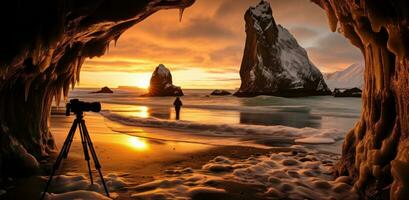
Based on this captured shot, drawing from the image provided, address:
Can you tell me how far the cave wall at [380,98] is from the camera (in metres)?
4.90

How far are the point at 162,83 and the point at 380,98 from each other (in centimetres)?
9450

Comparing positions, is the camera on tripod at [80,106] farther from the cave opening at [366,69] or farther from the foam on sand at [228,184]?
the foam on sand at [228,184]

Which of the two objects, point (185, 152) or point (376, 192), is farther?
point (185, 152)

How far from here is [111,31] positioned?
33.9 ft

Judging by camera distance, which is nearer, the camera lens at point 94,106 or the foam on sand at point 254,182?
the camera lens at point 94,106

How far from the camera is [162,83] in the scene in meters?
99.9

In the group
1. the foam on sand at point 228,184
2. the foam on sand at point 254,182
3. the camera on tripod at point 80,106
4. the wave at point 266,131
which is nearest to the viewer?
the camera on tripod at point 80,106

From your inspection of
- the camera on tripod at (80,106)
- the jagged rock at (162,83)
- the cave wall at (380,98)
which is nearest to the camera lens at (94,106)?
the camera on tripod at (80,106)

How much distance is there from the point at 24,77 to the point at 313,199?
6.57 m

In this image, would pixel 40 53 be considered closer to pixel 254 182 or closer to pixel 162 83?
pixel 254 182

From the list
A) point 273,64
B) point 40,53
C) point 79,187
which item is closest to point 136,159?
point 79,187

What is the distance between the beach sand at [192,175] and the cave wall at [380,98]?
666 millimetres

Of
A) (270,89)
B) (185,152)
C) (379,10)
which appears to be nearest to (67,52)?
(185,152)

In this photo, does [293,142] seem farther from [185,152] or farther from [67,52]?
[67,52]
